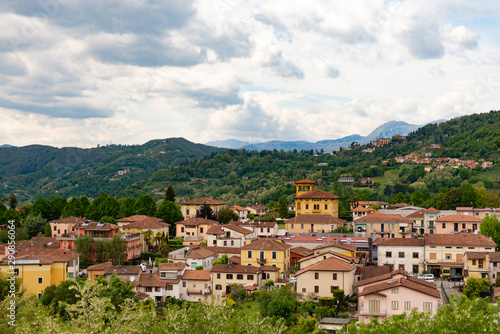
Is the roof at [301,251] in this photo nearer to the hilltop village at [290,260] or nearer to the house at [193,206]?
the hilltop village at [290,260]

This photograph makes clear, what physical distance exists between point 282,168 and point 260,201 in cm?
4757

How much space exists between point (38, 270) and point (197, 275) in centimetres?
1301

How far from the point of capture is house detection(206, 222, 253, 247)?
53.9 metres

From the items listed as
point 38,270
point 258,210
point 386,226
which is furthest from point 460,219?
point 38,270

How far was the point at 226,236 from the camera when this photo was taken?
5453 cm

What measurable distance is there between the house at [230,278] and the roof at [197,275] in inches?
25.8

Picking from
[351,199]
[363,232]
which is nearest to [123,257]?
[363,232]

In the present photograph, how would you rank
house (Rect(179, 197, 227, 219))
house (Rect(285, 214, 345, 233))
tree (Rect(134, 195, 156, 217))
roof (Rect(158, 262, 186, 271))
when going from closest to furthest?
roof (Rect(158, 262, 186, 271)) < house (Rect(285, 214, 345, 233)) < tree (Rect(134, 195, 156, 217)) < house (Rect(179, 197, 227, 219))

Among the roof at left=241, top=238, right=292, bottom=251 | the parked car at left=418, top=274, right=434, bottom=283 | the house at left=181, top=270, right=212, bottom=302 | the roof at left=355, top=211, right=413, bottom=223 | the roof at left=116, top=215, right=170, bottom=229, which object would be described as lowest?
the house at left=181, top=270, right=212, bottom=302

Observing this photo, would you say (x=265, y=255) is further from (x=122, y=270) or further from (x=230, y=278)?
(x=122, y=270)

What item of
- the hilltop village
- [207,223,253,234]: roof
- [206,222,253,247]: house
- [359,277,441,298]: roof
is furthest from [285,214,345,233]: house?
[359,277,441,298]: roof

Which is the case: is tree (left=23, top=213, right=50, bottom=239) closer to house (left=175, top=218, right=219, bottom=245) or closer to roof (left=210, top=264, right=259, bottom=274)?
house (left=175, top=218, right=219, bottom=245)

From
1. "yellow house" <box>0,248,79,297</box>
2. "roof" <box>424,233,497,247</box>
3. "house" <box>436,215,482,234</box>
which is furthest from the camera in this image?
"house" <box>436,215,482,234</box>

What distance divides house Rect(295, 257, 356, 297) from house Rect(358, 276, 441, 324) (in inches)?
244
